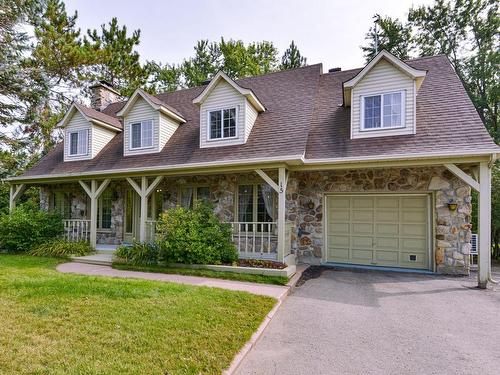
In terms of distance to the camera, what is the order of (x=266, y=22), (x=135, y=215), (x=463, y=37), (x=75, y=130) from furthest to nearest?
(x=463, y=37)
(x=266, y=22)
(x=75, y=130)
(x=135, y=215)

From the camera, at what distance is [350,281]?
21.6 ft

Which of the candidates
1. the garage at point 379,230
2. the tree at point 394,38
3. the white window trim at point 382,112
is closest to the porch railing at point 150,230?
the garage at point 379,230

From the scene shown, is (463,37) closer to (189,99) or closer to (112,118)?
(189,99)

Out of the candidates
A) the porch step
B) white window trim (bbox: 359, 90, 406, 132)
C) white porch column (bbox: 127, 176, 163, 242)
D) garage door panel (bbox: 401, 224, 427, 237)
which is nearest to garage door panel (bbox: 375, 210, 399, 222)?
garage door panel (bbox: 401, 224, 427, 237)

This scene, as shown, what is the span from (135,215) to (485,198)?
10977 mm

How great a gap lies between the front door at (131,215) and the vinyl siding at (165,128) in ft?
8.40

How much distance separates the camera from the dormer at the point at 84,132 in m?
11.2

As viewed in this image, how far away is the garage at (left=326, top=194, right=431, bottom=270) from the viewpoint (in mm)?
7703

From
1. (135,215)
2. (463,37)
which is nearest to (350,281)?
(135,215)

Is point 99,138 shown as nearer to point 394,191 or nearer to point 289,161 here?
point 289,161

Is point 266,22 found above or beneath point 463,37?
beneath

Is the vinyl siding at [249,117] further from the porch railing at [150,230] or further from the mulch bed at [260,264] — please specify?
the porch railing at [150,230]

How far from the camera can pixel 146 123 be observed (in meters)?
10.2

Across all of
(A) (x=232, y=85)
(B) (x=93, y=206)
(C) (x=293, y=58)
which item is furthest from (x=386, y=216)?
(C) (x=293, y=58)
